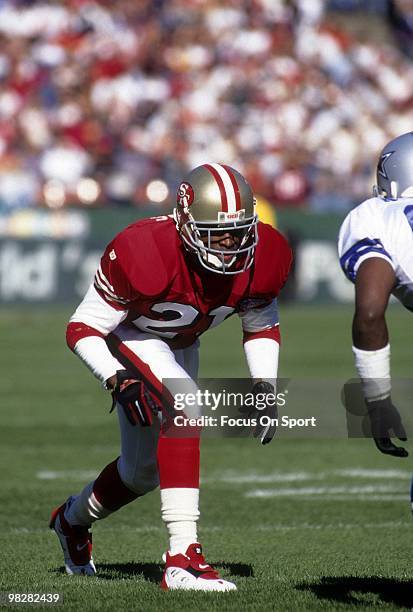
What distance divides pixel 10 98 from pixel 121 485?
12969 millimetres

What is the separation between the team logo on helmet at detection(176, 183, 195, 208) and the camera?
4.55 m

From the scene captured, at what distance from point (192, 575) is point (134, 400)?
63 centimetres

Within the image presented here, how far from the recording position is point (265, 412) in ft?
15.1

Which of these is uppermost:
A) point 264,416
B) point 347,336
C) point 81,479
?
point 264,416

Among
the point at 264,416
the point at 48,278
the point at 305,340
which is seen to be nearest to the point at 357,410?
the point at 264,416

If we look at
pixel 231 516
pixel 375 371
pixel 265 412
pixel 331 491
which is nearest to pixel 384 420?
pixel 375 371

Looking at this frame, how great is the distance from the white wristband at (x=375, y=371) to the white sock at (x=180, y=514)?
0.89 m

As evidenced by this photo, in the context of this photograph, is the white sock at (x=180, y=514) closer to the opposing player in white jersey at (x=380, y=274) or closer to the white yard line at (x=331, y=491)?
the opposing player in white jersey at (x=380, y=274)

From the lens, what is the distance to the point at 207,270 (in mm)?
4562

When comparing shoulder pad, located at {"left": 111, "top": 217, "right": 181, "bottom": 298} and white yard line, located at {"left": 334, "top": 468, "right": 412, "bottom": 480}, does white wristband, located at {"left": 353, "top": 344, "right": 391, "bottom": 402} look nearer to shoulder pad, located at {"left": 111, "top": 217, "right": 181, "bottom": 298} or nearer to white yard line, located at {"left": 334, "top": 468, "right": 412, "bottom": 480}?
shoulder pad, located at {"left": 111, "top": 217, "right": 181, "bottom": 298}

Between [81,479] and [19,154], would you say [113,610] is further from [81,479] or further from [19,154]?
[19,154]

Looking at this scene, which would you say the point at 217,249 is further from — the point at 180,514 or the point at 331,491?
the point at 331,491

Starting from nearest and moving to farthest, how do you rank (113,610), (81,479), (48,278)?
(113,610), (81,479), (48,278)

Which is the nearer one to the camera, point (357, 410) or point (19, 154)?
point (357, 410)
